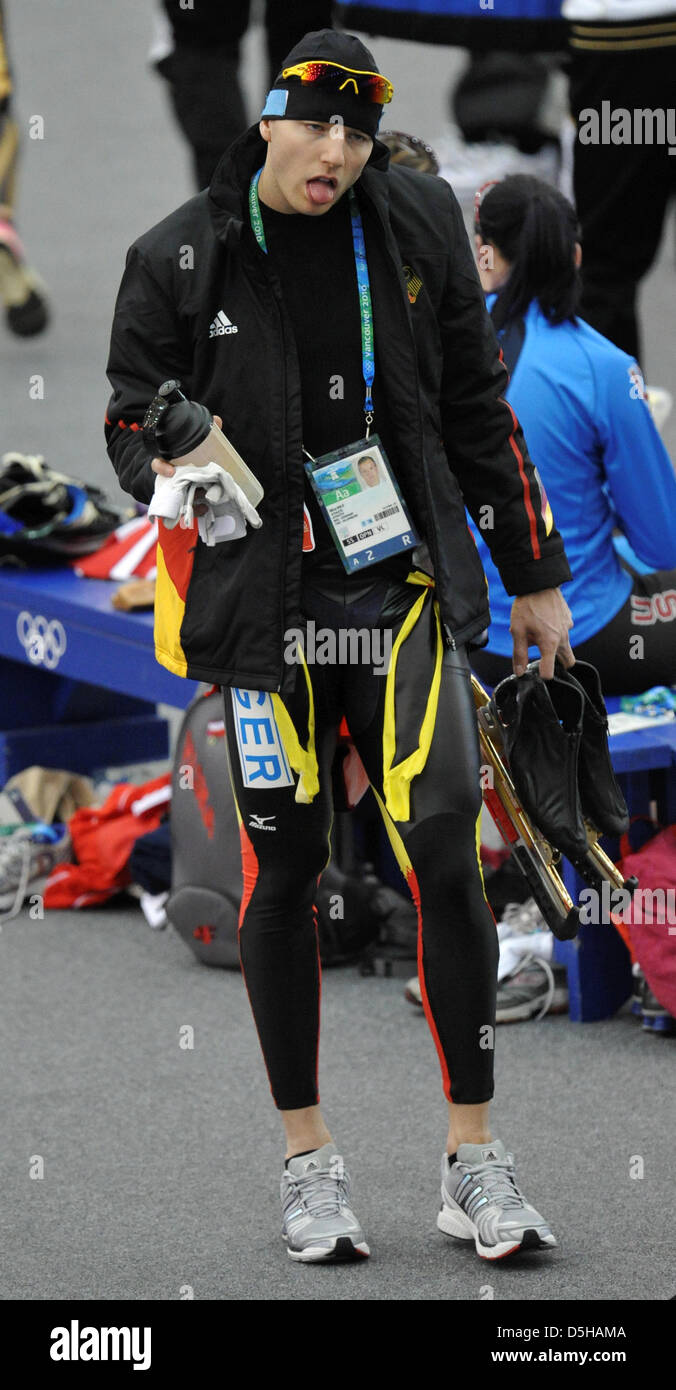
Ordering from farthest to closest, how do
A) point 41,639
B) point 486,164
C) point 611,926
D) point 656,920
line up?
point 486,164 < point 41,639 < point 611,926 < point 656,920

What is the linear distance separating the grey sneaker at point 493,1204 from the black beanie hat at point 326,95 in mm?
1253

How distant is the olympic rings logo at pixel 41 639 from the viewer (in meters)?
4.64

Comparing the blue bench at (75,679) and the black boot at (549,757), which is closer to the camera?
the black boot at (549,757)

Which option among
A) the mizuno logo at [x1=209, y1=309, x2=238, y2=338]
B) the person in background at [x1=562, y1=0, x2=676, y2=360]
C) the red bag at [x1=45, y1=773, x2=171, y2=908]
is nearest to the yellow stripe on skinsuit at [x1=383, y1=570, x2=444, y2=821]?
the mizuno logo at [x1=209, y1=309, x2=238, y2=338]

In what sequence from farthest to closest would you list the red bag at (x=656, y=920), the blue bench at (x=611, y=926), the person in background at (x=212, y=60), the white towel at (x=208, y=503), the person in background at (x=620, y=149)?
the person in background at (x=212, y=60), the person in background at (x=620, y=149), the blue bench at (x=611, y=926), the red bag at (x=656, y=920), the white towel at (x=208, y=503)

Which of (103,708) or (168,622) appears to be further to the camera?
(103,708)

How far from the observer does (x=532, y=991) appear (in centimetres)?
373

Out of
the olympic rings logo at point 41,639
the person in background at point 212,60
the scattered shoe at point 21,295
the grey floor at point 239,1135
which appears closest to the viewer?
the grey floor at point 239,1135

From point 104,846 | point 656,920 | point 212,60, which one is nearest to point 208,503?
point 656,920

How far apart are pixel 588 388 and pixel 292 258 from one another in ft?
3.95

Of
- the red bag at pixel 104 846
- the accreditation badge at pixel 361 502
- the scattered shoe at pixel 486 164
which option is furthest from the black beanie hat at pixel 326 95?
the scattered shoe at pixel 486 164

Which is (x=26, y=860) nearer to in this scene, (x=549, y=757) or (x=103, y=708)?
(x=103, y=708)

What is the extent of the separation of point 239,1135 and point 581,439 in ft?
4.32

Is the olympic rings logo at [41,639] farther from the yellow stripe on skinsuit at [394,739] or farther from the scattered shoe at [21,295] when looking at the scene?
the scattered shoe at [21,295]
